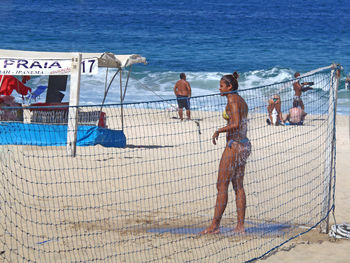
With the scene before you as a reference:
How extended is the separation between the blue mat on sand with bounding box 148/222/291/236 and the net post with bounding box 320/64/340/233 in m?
0.42

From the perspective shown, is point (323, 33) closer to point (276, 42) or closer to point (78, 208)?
point (276, 42)

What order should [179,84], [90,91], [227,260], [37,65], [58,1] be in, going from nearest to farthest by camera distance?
[227,260] < [37,65] < [179,84] < [90,91] < [58,1]

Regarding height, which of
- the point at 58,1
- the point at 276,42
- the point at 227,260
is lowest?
the point at 227,260

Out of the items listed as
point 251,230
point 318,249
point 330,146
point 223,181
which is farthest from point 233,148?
point 318,249

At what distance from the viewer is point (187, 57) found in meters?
34.3

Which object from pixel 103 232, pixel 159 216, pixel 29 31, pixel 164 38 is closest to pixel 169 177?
pixel 159 216

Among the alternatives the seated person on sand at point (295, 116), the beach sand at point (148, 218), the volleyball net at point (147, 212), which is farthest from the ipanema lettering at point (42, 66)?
the seated person on sand at point (295, 116)

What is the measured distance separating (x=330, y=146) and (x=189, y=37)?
35.6 meters

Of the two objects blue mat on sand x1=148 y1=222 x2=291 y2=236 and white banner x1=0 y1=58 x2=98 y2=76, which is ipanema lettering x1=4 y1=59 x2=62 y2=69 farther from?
blue mat on sand x1=148 y1=222 x2=291 y2=236

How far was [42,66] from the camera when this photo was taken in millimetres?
10367

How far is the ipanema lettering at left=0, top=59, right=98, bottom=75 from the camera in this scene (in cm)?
1028

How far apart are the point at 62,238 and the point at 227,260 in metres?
1.63

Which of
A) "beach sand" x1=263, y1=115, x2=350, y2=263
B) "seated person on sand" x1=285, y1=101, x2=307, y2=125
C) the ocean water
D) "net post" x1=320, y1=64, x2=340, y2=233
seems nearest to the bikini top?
"net post" x1=320, y1=64, x2=340, y2=233

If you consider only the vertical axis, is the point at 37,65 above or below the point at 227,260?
above
